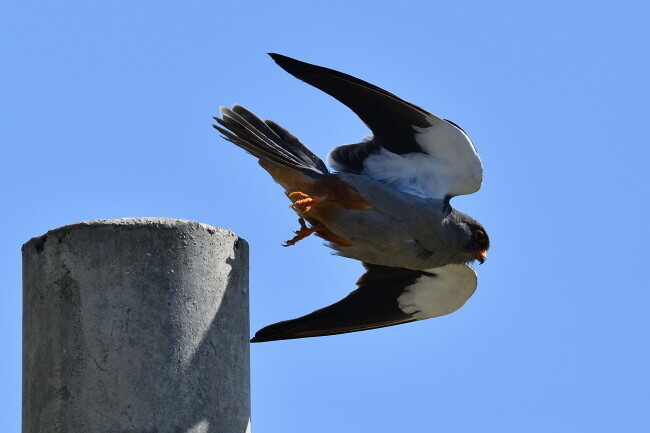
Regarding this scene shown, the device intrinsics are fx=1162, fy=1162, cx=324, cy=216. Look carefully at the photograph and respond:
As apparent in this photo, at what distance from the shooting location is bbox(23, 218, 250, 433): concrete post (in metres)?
4.78

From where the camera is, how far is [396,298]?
8.48m

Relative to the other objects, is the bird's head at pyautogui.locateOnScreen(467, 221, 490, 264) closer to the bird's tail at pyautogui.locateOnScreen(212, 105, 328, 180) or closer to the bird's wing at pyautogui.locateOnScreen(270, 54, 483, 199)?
the bird's wing at pyautogui.locateOnScreen(270, 54, 483, 199)

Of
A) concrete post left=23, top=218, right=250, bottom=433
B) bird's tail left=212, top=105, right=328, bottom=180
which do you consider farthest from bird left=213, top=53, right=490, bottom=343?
concrete post left=23, top=218, right=250, bottom=433

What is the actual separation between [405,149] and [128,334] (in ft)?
11.1

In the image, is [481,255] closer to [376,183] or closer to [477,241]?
[477,241]

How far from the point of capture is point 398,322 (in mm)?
8414

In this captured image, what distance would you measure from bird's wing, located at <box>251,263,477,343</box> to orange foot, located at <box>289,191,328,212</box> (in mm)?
901

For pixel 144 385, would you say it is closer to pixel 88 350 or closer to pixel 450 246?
pixel 88 350

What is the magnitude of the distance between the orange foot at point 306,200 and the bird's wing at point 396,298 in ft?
2.96

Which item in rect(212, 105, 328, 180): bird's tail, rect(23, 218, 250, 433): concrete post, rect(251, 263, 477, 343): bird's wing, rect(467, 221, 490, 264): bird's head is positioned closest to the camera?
rect(23, 218, 250, 433): concrete post

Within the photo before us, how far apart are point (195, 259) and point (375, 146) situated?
3.04 m

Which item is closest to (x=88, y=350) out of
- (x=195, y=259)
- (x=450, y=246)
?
(x=195, y=259)

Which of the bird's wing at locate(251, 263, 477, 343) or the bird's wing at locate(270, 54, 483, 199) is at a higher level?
the bird's wing at locate(270, 54, 483, 199)

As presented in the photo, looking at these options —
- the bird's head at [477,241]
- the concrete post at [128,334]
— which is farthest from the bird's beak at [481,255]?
the concrete post at [128,334]
